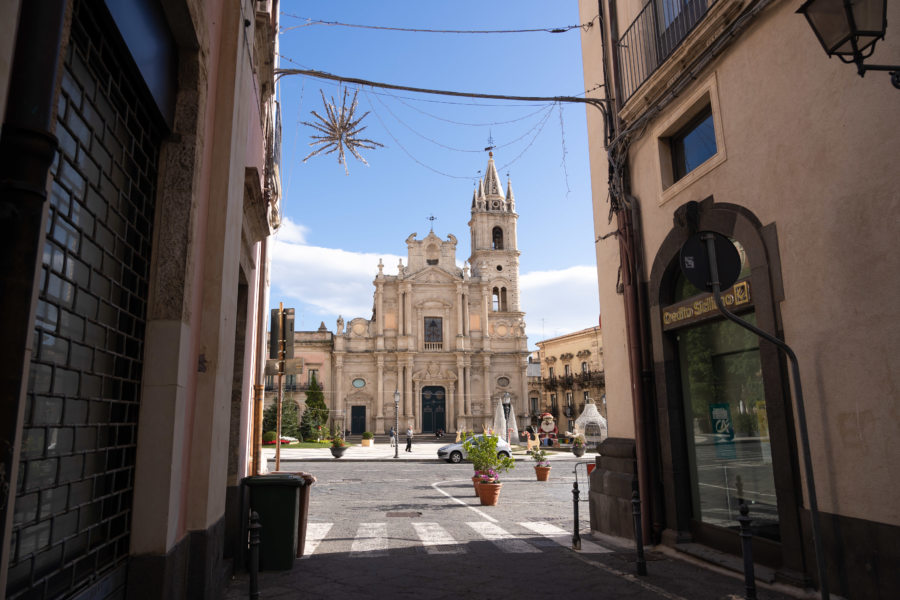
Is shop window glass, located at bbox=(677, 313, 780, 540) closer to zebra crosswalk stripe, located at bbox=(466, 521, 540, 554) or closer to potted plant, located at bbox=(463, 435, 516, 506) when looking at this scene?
zebra crosswalk stripe, located at bbox=(466, 521, 540, 554)

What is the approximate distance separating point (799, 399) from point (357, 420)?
47673mm

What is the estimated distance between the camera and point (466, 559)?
7152mm

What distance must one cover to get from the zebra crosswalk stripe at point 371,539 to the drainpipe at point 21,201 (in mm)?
6298

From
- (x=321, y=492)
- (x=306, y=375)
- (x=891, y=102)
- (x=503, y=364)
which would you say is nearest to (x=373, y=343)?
(x=306, y=375)

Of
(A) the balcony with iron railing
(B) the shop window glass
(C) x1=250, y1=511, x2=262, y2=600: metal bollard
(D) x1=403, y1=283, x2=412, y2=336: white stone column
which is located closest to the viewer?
(C) x1=250, y1=511, x2=262, y2=600: metal bollard

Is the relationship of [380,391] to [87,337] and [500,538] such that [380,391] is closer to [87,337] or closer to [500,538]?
[500,538]

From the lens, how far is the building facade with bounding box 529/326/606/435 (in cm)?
5322

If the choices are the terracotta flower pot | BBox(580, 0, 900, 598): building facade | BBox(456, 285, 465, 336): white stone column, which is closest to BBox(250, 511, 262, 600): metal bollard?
BBox(580, 0, 900, 598): building facade

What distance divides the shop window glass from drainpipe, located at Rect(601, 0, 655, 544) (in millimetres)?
548

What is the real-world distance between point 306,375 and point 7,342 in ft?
166

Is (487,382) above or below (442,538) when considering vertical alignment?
above

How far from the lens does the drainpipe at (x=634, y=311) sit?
768cm

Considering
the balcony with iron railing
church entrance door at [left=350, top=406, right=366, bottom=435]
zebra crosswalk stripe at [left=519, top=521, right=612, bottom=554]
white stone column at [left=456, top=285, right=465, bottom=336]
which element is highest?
white stone column at [left=456, top=285, right=465, bottom=336]

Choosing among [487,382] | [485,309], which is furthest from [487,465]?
[485,309]
